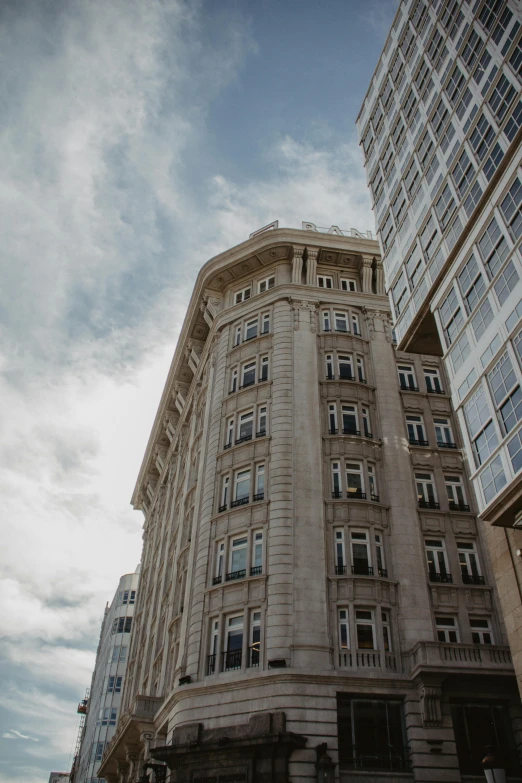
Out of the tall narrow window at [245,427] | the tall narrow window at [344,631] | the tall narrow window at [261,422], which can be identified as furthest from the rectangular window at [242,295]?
the tall narrow window at [344,631]

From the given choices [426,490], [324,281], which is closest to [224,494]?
[426,490]

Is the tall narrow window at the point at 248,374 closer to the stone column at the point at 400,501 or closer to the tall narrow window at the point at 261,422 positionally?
the tall narrow window at the point at 261,422

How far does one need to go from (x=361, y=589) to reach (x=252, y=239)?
2304 centimetres

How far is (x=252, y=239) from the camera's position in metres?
41.5

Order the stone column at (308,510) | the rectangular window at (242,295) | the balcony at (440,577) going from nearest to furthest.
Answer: the stone column at (308,510)
the balcony at (440,577)
the rectangular window at (242,295)

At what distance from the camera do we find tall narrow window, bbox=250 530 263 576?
2978 centimetres

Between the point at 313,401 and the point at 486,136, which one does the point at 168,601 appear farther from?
the point at 486,136

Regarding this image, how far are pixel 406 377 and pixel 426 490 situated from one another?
759 centimetres

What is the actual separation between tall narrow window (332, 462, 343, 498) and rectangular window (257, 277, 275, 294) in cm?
1391

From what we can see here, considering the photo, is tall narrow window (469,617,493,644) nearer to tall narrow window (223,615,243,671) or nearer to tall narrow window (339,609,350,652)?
tall narrow window (339,609,350,652)

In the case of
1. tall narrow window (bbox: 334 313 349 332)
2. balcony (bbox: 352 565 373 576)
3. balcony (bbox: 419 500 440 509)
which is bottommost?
balcony (bbox: 352 565 373 576)

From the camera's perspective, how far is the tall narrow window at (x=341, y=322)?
1528 inches

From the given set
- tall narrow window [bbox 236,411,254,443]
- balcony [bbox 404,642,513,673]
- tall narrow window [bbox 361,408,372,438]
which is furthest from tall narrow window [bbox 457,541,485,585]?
tall narrow window [bbox 236,411,254,443]

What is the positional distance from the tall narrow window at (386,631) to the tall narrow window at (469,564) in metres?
4.43
